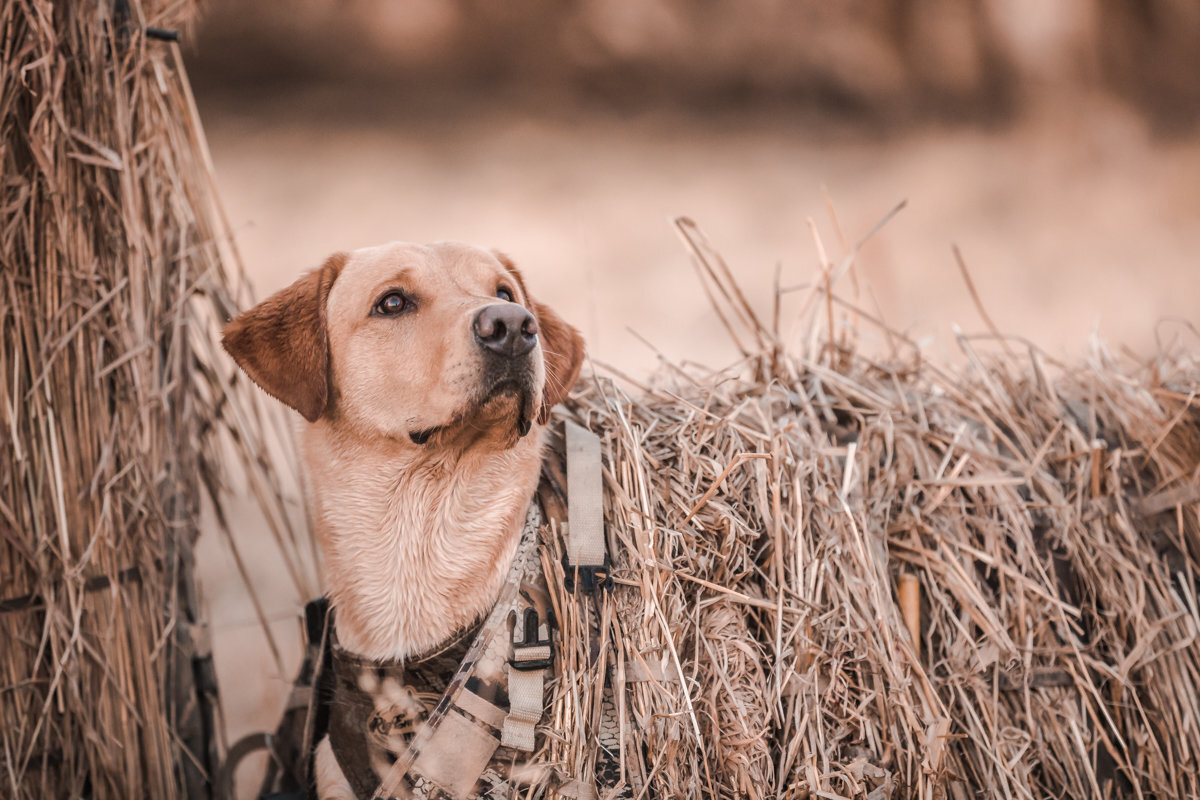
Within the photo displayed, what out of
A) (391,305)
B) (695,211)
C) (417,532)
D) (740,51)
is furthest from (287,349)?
(740,51)

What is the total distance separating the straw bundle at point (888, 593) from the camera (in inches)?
68.5

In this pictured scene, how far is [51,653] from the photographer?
2.04m

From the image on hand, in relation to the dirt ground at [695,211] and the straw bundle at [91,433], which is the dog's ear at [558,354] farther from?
the dirt ground at [695,211]

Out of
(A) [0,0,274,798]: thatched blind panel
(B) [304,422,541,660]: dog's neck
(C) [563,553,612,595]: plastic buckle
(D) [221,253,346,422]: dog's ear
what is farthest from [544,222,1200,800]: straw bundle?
(A) [0,0,274,798]: thatched blind panel

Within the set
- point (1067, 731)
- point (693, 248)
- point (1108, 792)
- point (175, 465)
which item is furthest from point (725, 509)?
point (175, 465)

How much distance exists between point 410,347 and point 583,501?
1.75 ft

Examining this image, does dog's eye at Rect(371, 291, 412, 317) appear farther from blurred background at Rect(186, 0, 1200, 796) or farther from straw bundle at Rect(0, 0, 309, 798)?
blurred background at Rect(186, 0, 1200, 796)

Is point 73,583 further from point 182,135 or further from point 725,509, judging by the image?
point 725,509

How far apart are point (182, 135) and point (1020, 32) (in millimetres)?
4523

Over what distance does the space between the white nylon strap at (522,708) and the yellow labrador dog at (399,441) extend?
216 millimetres

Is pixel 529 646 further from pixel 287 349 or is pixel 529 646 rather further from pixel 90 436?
pixel 90 436

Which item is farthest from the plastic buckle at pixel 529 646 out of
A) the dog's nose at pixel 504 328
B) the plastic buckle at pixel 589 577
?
the dog's nose at pixel 504 328

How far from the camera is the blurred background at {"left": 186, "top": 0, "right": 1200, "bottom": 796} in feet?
12.6

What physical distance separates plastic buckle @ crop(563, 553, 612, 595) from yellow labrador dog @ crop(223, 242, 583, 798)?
19 centimetres
